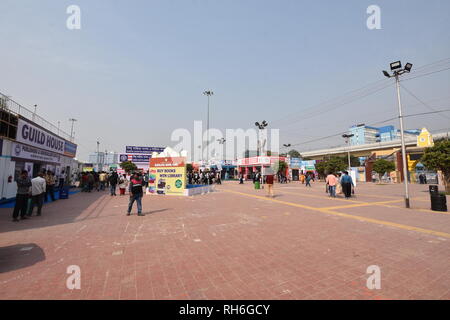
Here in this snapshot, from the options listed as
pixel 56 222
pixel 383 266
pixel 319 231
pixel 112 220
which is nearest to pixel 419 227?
pixel 319 231

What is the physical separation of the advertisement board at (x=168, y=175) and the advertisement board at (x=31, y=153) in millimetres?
7586

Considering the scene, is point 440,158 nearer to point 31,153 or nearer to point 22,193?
point 22,193

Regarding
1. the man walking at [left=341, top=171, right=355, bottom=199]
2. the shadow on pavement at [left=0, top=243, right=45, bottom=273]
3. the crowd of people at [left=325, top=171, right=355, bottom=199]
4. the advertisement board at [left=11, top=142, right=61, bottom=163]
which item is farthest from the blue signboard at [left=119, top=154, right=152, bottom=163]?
the shadow on pavement at [left=0, top=243, right=45, bottom=273]

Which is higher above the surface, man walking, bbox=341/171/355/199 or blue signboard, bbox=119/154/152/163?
blue signboard, bbox=119/154/152/163

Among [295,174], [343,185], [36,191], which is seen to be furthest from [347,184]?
[295,174]

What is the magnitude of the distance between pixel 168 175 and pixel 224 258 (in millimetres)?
12035

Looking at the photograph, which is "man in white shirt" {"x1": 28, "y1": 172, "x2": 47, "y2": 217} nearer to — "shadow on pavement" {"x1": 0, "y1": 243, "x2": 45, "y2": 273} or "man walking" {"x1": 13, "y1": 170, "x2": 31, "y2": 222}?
"man walking" {"x1": 13, "y1": 170, "x2": 31, "y2": 222}

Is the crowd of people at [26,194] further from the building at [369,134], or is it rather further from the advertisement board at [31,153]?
the building at [369,134]

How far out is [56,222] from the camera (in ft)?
22.2

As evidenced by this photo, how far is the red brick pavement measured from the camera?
2.78 m

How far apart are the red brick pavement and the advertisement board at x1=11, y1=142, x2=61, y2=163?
23.8ft

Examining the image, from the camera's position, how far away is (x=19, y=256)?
400 cm
